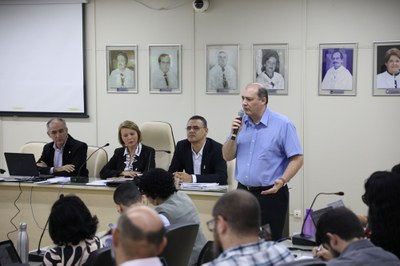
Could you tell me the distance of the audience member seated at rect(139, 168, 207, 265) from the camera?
341 centimetres

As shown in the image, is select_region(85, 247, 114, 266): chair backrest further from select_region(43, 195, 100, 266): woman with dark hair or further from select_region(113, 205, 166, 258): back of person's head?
select_region(113, 205, 166, 258): back of person's head

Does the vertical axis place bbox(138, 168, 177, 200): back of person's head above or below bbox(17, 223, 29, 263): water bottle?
above

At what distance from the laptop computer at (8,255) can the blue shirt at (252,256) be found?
137cm

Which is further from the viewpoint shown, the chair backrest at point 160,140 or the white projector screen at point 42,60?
the white projector screen at point 42,60

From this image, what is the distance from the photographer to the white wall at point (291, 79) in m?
6.21

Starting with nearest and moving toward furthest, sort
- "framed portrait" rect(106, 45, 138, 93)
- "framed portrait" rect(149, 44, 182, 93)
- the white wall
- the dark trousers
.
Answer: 1. the dark trousers
2. the white wall
3. "framed portrait" rect(149, 44, 182, 93)
4. "framed portrait" rect(106, 45, 138, 93)

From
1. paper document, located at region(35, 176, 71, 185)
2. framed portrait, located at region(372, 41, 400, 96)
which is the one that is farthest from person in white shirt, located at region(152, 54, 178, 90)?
framed portrait, located at region(372, 41, 400, 96)

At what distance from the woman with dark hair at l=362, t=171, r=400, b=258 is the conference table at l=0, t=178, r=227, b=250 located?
277cm

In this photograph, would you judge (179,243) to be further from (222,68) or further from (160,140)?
(222,68)

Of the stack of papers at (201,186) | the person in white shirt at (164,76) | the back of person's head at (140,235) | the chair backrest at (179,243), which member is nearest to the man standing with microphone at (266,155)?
the stack of papers at (201,186)

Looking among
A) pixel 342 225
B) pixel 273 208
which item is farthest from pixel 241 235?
pixel 273 208

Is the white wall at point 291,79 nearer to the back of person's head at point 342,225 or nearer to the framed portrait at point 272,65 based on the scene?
the framed portrait at point 272,65

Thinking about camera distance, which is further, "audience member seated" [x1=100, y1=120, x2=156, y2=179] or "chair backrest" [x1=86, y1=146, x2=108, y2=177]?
"chair backrest" [x1=86, y1=146, x2=108, y2=177]

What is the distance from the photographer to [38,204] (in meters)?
5.10
